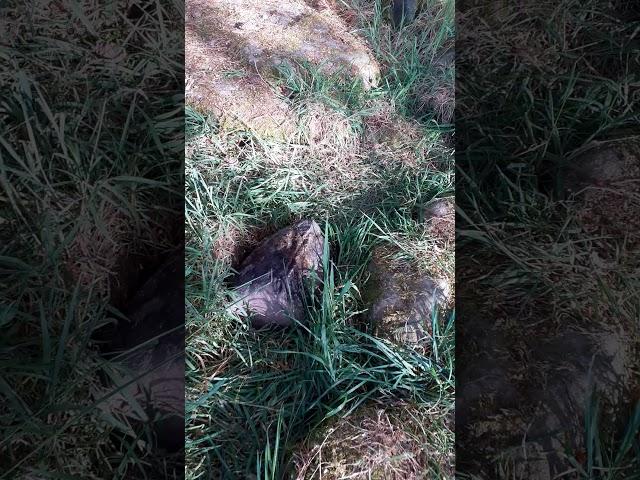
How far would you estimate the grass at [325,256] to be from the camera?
0.81 metres

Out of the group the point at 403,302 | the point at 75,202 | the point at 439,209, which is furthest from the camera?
the point at 439,209

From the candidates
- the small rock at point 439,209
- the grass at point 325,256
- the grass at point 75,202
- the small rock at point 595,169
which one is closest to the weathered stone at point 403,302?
the grass at point 325,256

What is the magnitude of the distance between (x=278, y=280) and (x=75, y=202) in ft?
1.07

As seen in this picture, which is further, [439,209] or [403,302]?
[439,209]

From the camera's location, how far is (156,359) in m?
0.66

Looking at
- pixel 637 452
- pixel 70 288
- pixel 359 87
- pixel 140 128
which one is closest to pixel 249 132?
pixel 359 87

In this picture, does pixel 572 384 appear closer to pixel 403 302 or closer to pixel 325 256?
pixel 403 302

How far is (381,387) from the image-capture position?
84cm

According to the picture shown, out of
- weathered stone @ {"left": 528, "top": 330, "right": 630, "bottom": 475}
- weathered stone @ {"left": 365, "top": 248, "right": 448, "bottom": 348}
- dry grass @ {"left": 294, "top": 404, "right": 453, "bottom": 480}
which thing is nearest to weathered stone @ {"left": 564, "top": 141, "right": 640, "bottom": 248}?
weathered stone @ {"left": 528, "top": 330, "right": 630, "bottom": 475}

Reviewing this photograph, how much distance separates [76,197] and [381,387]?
0.48 meters

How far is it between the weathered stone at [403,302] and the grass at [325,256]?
0.06ft

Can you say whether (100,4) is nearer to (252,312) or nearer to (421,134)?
(252,312)

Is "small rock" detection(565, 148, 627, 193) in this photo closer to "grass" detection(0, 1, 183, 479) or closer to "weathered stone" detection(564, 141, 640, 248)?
"weathered stone" detection(564, 141, 640, 248)

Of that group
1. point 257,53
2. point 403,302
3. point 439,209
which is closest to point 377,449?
point 403,302
